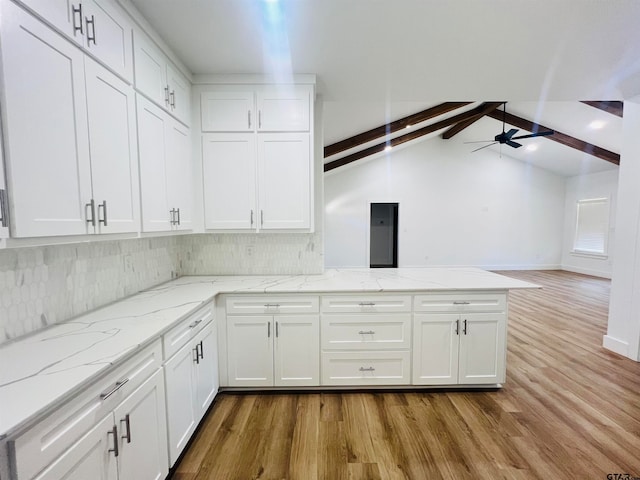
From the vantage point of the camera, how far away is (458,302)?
222 centimetres

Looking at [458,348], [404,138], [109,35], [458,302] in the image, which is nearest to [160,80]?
[109,35]

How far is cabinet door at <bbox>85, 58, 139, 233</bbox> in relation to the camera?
1.30m

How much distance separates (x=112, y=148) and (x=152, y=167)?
37 centimetres

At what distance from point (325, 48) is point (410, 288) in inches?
76.0

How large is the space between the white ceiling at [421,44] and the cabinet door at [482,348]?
2.05m

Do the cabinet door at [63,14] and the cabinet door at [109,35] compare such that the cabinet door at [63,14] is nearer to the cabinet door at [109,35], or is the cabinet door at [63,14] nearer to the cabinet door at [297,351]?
the cabinet door at [109,35]

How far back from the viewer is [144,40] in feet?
5.57

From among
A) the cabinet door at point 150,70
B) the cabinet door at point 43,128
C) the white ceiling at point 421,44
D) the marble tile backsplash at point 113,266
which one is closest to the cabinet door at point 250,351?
the marble tile backsplash at point 113,266

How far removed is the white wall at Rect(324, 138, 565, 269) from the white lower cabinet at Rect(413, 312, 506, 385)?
5310 millimetres

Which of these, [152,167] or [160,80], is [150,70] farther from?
[152,167]

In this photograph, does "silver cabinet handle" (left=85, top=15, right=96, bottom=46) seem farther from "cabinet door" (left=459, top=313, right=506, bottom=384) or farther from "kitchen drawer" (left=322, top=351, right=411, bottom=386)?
"cabinet door" (left=459, top=313, right=506, bottom=384)

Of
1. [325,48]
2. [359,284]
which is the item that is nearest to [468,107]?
[325,48]

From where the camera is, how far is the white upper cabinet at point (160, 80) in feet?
5.45

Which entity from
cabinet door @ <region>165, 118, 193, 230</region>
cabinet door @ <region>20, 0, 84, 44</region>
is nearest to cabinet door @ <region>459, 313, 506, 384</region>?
cabinet door @ <region>165, 118, 193, 230</region>
